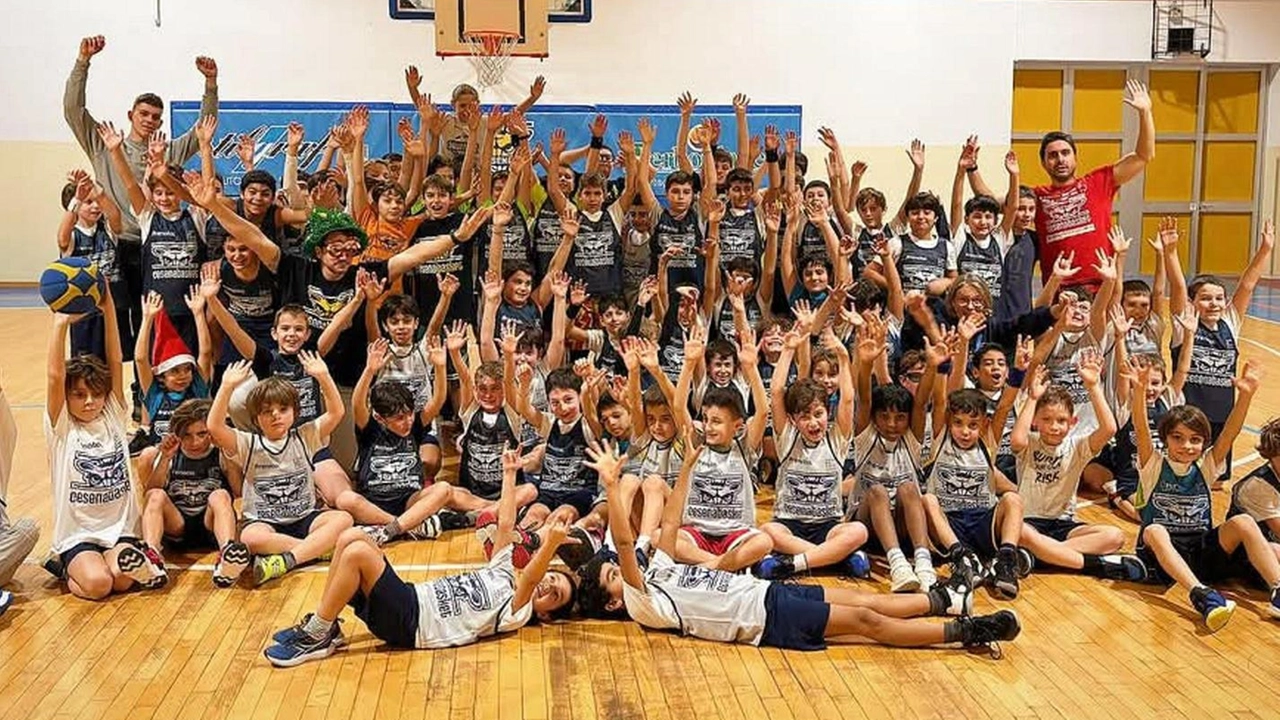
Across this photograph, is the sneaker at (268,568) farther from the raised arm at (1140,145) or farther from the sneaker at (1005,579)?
the raised arm at (1140,145)

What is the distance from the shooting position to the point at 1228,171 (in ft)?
50.2

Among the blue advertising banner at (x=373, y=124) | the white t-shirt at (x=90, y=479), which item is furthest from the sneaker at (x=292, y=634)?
the blue advertising banner at (x=373, y=124)

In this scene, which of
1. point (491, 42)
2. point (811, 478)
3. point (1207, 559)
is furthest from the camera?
point (491, 42)

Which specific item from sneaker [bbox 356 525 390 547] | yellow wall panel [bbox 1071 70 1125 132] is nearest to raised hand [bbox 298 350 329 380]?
sneaker [bbox 356 525 390 547]

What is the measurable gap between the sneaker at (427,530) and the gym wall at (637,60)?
8.67m

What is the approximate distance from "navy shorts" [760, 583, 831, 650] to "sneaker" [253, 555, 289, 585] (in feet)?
6.65

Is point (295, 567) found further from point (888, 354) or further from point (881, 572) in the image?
point (888, 354)

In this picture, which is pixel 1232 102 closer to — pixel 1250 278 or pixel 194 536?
pixel 1250 278

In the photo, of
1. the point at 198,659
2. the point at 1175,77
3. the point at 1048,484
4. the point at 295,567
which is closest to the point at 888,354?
the point at 1048,484

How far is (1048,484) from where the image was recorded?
5.30m

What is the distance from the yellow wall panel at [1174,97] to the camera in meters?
14.8

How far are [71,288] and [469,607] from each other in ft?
7.00

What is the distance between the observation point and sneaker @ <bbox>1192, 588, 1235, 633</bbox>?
442cm

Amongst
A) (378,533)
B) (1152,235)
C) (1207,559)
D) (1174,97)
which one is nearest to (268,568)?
(378,533)
